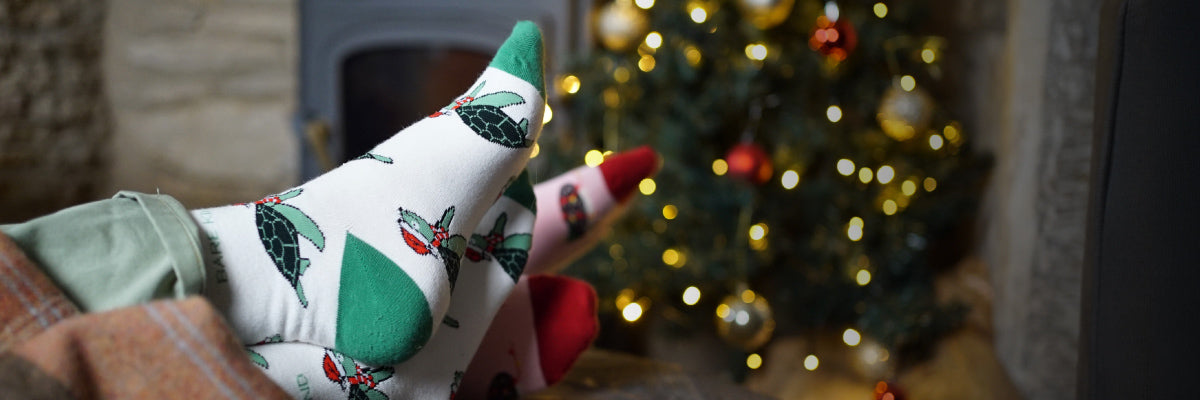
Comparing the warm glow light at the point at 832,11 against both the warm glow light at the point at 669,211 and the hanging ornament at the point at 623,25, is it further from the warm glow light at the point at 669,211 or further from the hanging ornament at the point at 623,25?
the warm glow light at the point at 669,211

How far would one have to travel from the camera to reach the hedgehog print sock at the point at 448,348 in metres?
0.52

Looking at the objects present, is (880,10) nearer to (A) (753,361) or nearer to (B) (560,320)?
(A) (753,361)

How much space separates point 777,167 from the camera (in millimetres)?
1623

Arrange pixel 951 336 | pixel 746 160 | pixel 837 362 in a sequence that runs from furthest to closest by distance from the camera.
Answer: pixel 837 362, pixel 951 336, pixel 746 160

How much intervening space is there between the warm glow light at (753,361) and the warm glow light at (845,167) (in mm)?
405

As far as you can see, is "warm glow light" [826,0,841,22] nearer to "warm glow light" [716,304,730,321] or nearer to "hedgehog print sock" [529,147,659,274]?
"warm glow light" [716,304,730,321]

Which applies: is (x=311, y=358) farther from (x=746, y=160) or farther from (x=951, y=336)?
(x=951, y=336)

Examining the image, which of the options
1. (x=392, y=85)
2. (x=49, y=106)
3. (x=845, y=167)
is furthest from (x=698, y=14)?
(x=49, y=106)

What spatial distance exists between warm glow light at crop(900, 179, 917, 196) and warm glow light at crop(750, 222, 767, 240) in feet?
0.99

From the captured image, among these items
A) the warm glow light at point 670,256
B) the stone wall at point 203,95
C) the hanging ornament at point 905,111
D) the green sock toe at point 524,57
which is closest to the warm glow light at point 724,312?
the warm glow light at point 670,256

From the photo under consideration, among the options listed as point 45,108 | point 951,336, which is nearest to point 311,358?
point 951,336

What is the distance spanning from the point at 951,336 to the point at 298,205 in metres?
1.40

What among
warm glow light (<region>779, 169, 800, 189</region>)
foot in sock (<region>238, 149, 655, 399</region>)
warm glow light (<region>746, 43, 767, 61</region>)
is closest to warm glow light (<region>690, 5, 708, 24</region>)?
warm glow light (<region>746, 43, 767, 61</region>)

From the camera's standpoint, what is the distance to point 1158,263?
0.59 metres
